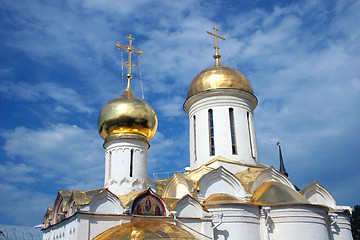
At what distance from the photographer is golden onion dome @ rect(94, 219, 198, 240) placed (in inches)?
321

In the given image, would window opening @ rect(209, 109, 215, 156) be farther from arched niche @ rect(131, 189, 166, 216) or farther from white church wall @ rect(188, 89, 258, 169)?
arched niche @ rect(131, 189, 166, 216)

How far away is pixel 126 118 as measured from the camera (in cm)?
1138

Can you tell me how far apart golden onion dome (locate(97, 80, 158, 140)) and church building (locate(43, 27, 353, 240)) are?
0.11 ft

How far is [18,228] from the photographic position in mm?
26000

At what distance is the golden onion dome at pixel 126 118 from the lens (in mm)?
11430

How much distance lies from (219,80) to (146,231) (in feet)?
23.2

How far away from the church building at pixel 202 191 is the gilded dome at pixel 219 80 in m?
0.04

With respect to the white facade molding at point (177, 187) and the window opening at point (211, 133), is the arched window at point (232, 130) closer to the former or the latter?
the window opening at point (211, 133)

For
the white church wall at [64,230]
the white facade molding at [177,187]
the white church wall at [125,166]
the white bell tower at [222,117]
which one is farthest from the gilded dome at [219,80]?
the white church wall at [64,230]

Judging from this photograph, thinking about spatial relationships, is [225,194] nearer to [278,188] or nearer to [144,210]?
[278,188]

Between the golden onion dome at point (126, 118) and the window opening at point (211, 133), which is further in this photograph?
the window opening at point (211, 133)

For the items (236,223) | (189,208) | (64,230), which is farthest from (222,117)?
(64,230)

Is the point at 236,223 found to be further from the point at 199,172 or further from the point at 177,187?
the point at 199,172

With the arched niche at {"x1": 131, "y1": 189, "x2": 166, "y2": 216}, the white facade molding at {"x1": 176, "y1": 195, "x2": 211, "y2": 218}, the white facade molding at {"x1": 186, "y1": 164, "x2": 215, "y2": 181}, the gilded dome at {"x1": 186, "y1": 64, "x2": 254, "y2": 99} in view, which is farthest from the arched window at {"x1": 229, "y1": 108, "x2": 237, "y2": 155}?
the arched niche at {"x1": 131, "y1": 189, "x2": 166, "y2": 216}
